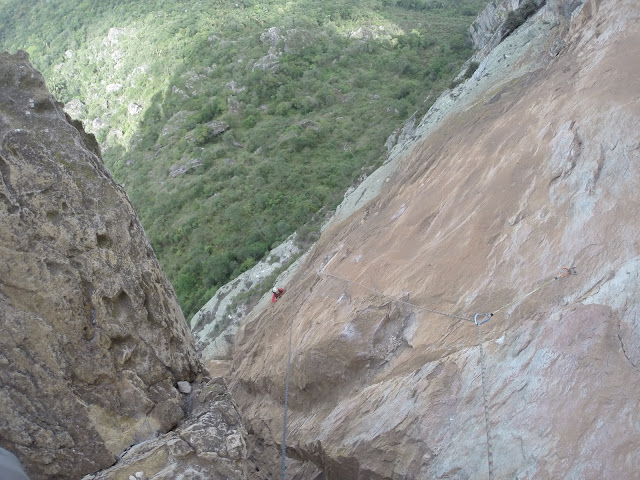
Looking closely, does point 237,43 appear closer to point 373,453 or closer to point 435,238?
point 435,238

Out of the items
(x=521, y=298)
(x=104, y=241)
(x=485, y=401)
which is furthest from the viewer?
(x=521, y=298)

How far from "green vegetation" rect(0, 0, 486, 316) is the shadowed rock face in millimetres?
14552

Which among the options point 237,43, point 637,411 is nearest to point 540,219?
point 637,411

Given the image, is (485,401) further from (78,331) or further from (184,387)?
(78,331)

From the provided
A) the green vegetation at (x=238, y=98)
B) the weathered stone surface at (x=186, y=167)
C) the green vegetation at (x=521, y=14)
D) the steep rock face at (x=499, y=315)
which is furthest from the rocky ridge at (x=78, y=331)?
the weathered stone surface at (x=186, y=167)

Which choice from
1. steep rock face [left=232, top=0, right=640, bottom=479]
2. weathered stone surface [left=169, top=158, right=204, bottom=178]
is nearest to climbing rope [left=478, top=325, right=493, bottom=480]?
steep rock face [left=232, top=0, right=640, bottom=479]

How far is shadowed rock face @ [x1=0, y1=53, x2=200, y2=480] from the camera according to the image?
5.59 metres

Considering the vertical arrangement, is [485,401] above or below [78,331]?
below

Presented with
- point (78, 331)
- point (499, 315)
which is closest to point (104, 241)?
point (78, 331)

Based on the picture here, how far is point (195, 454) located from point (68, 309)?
6.56 feet

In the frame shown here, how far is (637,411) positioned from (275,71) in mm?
40453

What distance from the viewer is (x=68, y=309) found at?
586 cm

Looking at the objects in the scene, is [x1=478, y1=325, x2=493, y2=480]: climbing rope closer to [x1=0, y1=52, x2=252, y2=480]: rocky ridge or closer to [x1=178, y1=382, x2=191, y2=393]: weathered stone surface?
[x1=0, y1=52, x2=252, y2=480]: rocky ridge

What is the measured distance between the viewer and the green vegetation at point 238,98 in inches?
1170
